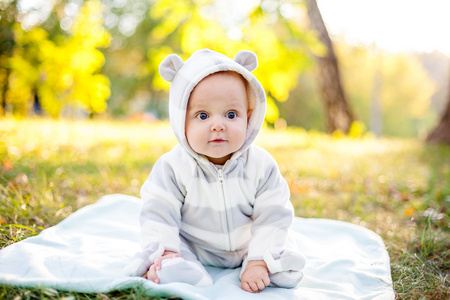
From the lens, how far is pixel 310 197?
348 cm

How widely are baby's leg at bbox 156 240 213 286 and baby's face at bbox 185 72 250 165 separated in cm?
52

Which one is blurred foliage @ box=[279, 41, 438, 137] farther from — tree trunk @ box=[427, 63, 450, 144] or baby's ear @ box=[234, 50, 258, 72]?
baby's ear @ box=[234, 50, 258, 72]

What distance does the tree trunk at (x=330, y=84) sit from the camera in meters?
8.63

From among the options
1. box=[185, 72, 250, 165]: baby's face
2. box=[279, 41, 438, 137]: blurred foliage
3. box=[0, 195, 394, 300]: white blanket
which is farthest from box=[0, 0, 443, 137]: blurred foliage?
box=[279, 41, 438, 137]: blurred foliage

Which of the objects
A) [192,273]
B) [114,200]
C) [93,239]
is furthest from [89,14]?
[192,273]

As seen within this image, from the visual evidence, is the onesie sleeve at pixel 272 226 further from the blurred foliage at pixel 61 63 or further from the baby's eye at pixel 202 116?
the blurred foliage at pixel 61 63

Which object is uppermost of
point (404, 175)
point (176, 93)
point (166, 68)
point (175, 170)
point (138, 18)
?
point (138, 18)

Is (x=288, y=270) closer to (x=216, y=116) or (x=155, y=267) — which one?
(x=155, y=267)

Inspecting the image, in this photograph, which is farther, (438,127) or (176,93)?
(438,127)

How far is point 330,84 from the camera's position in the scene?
896 cm

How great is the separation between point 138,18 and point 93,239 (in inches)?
670

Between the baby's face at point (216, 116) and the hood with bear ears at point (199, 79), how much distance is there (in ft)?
0.13

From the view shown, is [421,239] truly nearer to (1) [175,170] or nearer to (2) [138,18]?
(1) [175,170]

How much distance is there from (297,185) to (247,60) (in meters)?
2.18
